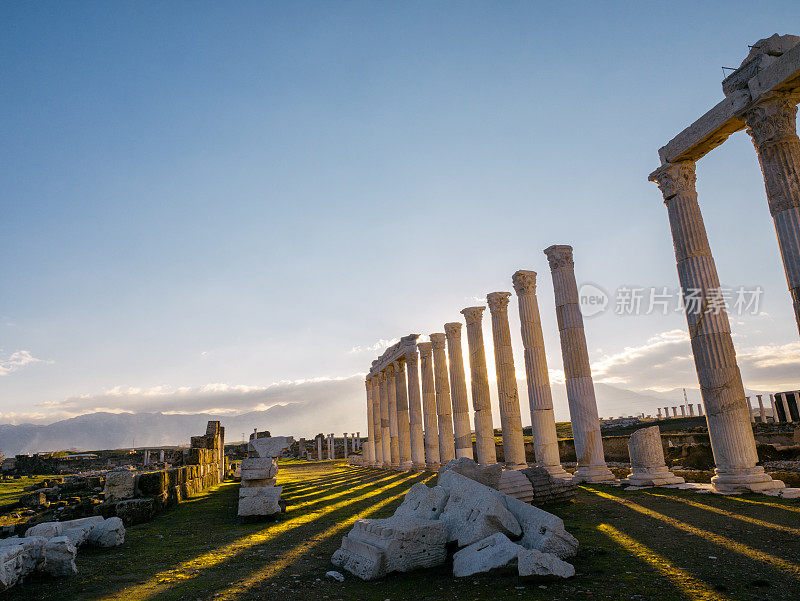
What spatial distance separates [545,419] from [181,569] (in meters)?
13.2

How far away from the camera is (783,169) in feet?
33.6

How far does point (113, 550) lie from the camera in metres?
8.66

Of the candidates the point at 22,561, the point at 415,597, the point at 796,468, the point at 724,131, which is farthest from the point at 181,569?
the point at 796,468

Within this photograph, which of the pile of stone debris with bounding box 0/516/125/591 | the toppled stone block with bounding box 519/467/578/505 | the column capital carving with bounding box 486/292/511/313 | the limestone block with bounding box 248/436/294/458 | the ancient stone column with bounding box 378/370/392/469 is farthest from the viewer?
the ancient stone column with bounding box 378/370/392/469

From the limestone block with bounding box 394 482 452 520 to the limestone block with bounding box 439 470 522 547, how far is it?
27cm

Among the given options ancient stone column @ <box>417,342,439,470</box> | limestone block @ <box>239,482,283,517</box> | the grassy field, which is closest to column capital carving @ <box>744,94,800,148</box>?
the grassy field

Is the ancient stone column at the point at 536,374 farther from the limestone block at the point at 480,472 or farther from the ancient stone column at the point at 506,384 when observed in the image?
the limestone block at the point at 480,472

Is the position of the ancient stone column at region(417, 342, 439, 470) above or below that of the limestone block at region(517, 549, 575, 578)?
above

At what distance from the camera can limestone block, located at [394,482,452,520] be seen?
790 centimetres

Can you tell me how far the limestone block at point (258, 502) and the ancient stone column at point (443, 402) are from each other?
1419 cm

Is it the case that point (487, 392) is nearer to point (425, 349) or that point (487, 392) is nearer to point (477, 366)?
point (477, 366)

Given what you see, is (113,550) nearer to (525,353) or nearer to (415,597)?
(415,597)

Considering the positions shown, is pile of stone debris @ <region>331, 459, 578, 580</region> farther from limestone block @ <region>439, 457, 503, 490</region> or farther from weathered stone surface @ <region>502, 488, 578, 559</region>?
limestone block @ <region>439, 457, 503, 490</region>

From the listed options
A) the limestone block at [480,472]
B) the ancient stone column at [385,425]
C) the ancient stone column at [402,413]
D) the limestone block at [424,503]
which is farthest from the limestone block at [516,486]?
the ancient stone column at [385,425]
